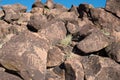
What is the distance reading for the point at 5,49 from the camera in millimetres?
15195

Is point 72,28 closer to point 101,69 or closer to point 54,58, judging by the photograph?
point 54,58

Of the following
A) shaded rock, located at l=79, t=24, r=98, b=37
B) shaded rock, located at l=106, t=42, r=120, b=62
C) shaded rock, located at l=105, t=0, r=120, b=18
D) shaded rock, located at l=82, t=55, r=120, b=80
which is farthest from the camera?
shaded rock, located at l=105, t=0, r=120, b=18

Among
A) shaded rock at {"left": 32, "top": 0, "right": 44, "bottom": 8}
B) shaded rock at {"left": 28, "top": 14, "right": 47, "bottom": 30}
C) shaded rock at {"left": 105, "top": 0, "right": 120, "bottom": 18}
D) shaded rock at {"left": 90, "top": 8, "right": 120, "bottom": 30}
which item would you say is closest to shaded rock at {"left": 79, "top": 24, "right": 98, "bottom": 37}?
shaded rock at {"left": 90, "top": 8, "right": 120, "bottom": 30}

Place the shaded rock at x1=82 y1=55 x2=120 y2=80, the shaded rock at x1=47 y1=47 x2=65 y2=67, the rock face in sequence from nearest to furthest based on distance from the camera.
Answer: the rock face
the shaded rock at x1=82 y1=55 x2=120 y2=80
the shaded rock at x1=47 y1=47 x2=65 y2=67

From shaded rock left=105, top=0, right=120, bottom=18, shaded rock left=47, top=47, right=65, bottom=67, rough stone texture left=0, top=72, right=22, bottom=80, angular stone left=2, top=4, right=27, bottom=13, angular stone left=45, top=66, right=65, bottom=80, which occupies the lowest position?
angular stone left=45, top=66, right=65, bottom=80

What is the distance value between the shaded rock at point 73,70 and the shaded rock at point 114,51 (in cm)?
208

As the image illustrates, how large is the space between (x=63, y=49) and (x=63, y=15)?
6209 mm

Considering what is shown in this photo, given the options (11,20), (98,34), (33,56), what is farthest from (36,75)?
(11,20)

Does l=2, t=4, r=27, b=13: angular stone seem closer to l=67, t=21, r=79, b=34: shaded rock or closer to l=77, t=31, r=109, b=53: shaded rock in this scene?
l=67, t=21, r=79, b=34: shaded rock

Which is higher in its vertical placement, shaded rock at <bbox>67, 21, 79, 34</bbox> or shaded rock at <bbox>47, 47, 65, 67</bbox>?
shaded rock at <bbox>67, 21, 79, 34</bbox>

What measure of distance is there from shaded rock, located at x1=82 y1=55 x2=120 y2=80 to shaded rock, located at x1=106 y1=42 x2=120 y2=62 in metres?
0.33

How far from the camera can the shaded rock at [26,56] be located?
1421cm

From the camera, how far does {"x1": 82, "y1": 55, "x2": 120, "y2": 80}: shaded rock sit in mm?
15586

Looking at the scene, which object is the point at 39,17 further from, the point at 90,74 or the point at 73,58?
the point at 90,74
